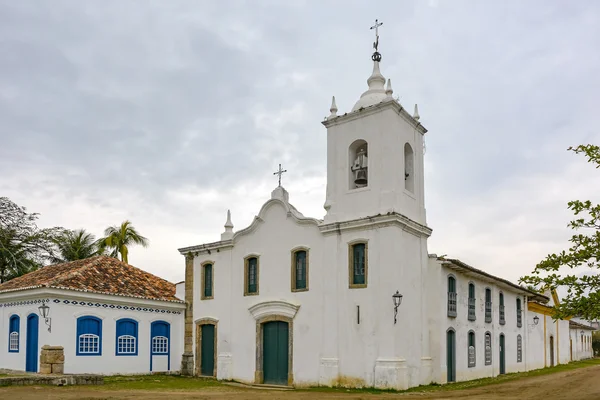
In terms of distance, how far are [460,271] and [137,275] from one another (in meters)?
12.5

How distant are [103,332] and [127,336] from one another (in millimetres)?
1014

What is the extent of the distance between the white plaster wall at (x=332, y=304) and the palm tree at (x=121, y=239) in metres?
17.7

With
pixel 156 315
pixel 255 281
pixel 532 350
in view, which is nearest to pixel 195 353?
pixel 156 315

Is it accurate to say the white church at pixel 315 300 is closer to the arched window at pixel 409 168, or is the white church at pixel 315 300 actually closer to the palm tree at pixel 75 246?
the arched window at pixel 409 168

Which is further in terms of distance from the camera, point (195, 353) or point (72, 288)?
point (195, 353)

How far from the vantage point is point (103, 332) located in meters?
21.0

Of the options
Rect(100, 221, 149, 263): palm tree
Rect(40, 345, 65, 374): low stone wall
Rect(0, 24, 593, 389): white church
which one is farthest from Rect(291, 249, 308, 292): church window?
Rect(100, 221, 149, 263): palm tree

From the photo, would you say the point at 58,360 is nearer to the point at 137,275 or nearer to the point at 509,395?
the point at 137,275

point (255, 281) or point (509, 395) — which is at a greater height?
point (255, 281)

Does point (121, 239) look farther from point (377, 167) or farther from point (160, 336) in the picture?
point (377, 167)

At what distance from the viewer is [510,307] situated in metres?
26.6

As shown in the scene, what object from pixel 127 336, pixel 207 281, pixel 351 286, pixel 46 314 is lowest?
pixel 127 336

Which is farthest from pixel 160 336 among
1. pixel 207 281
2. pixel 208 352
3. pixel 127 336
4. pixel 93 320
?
pixel 93 320

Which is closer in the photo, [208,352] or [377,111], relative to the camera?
[377,111]
